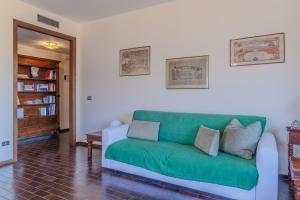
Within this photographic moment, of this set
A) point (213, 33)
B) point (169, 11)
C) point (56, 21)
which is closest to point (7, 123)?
point (56, 21)

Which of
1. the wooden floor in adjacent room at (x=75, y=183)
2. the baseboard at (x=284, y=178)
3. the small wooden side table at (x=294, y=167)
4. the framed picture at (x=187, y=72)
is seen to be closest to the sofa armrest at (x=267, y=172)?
the small wooden side table at (x=294, y=167)

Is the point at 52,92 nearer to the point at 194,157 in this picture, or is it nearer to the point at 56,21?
the point at 56,21

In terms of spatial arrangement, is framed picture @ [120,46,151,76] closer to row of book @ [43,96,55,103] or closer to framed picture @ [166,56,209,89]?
framed picture @ [166,56,209,89]

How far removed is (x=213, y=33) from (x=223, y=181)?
2.16 m

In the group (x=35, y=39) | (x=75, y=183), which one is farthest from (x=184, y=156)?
(x=35, y=39)

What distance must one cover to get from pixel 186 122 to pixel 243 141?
0.92 metres

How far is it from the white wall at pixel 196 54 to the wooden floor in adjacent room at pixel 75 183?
1101mm

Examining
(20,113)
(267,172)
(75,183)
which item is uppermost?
(20,113)

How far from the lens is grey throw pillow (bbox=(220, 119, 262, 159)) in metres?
2.35

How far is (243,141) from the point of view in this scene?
237cm

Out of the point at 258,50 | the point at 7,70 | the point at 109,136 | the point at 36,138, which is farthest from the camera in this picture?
the point at 36,138

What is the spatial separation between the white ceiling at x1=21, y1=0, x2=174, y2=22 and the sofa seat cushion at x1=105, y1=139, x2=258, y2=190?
2.38 m

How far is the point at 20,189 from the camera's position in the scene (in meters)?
2.46

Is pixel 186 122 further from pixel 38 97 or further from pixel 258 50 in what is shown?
pixel 38 97
